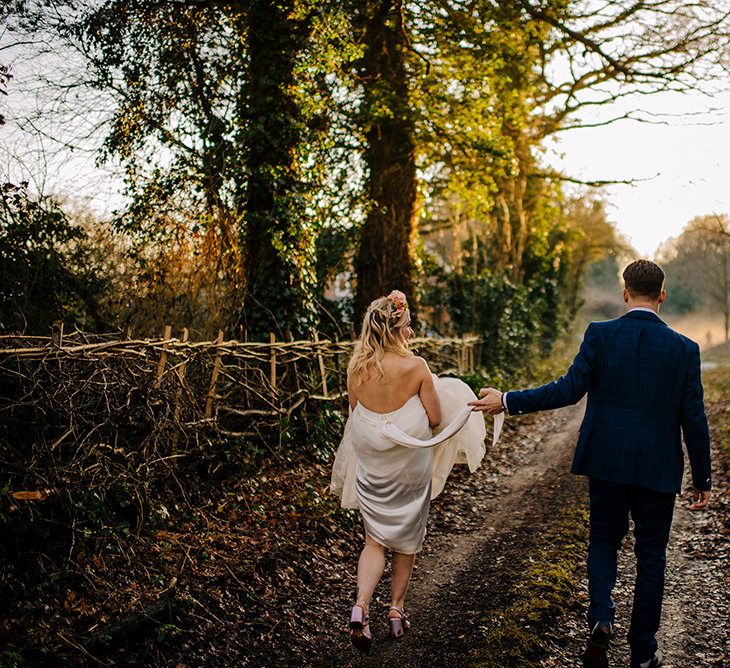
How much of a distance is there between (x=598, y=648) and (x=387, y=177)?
11.2m

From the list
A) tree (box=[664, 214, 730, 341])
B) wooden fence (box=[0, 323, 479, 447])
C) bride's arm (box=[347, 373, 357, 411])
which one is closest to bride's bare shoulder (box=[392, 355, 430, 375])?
bride's arm (box=[347, 373, 357, 411])

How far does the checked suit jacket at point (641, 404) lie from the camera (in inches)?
154

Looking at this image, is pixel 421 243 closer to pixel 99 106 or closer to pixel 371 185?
pixel 371 185

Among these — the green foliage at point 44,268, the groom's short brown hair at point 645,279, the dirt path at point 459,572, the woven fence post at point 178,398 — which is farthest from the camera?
the green foliage at point 44,268

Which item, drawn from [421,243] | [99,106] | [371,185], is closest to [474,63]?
[371,185]

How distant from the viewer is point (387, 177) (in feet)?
45.6

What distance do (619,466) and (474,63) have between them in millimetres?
10952

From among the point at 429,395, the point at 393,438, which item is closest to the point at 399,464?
the point at 393,438

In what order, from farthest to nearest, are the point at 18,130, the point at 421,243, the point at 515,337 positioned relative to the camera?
1. the point at 515,337
2. the point at 421,243
3. the point at 18,130

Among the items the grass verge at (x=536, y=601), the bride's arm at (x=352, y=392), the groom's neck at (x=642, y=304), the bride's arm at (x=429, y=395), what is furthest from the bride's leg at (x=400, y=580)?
the groom's neck at (x=642, y=304)

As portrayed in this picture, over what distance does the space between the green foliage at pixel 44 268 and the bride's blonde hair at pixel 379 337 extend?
4372 millimetres

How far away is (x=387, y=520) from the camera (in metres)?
4.64

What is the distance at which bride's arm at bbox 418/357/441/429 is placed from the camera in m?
4.63

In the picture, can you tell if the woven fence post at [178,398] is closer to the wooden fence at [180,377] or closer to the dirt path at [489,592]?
the wooden fence at [180,377]
